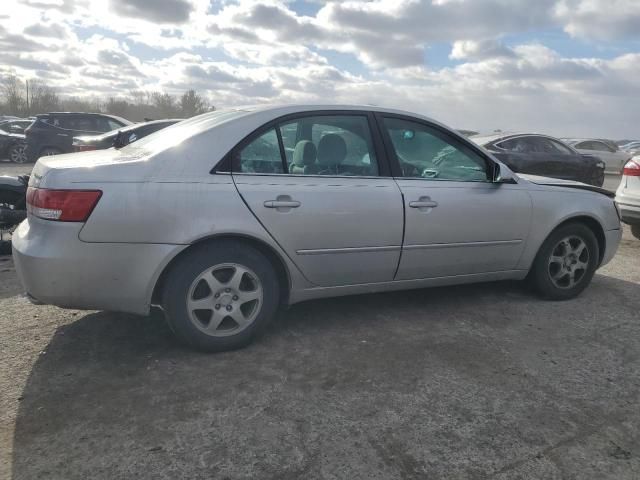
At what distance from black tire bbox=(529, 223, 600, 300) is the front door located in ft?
1.01

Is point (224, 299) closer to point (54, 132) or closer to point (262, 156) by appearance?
point (262, 156)

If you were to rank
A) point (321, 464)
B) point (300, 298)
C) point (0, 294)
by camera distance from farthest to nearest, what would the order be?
point (0, 294), point (300, 298), point (321, 464)

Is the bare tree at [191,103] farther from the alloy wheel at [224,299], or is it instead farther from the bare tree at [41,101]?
the alloy wheel at [224,299]

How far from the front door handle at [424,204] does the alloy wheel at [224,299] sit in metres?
1.23

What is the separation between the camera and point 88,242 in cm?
288

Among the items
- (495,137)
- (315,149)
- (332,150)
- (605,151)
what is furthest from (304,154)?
(605,151)

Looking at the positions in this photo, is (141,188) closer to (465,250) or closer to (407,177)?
(407,177)

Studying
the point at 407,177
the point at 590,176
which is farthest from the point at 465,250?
the point at 590,176

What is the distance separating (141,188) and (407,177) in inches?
71.8

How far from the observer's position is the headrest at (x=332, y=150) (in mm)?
3543

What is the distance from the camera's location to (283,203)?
324 centimetres

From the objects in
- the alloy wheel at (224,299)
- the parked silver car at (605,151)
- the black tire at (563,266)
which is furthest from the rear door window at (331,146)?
the parked silver car at (605,151)

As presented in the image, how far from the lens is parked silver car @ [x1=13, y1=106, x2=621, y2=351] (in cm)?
292

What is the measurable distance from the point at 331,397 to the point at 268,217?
114 cm
